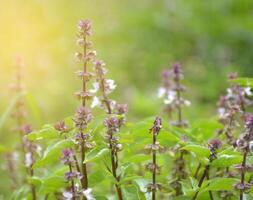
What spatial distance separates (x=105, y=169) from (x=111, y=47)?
234 inches

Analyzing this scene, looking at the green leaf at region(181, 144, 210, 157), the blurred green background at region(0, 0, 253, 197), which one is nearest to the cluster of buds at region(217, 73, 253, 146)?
the green leaf at region(181, 144, 210, 157)

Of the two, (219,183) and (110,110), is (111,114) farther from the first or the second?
(219,183)

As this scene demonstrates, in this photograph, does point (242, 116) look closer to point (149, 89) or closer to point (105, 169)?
point (105, 169)

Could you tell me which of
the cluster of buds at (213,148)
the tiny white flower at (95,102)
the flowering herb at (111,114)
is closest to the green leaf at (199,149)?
the cluster of buds at (213,148)

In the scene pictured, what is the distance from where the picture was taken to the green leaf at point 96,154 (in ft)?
6.98

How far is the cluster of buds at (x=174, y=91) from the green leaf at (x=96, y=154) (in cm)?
89

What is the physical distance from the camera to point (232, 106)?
2529mm

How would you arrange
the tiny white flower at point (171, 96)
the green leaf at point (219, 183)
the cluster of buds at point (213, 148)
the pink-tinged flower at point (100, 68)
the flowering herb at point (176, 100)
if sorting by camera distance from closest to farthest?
the green leaf at point (219, 183), the cluster of buds at point (213, 148), the pink-tinged flower at point (100, 68), the flowering herb at point (176, 100), the tiny white flower at point (171, 96)

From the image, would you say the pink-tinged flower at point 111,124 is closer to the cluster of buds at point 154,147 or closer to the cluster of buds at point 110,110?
Result: the cluster of buds at point 110,110

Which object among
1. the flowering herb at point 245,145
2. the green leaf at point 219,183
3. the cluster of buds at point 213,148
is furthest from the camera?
the cluster of buds at point 213,148

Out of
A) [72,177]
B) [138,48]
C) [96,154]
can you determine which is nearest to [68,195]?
[72,177]

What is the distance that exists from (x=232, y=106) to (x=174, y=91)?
2.19 feet

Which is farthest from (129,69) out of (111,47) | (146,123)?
(146,123)

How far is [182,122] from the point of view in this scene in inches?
123
